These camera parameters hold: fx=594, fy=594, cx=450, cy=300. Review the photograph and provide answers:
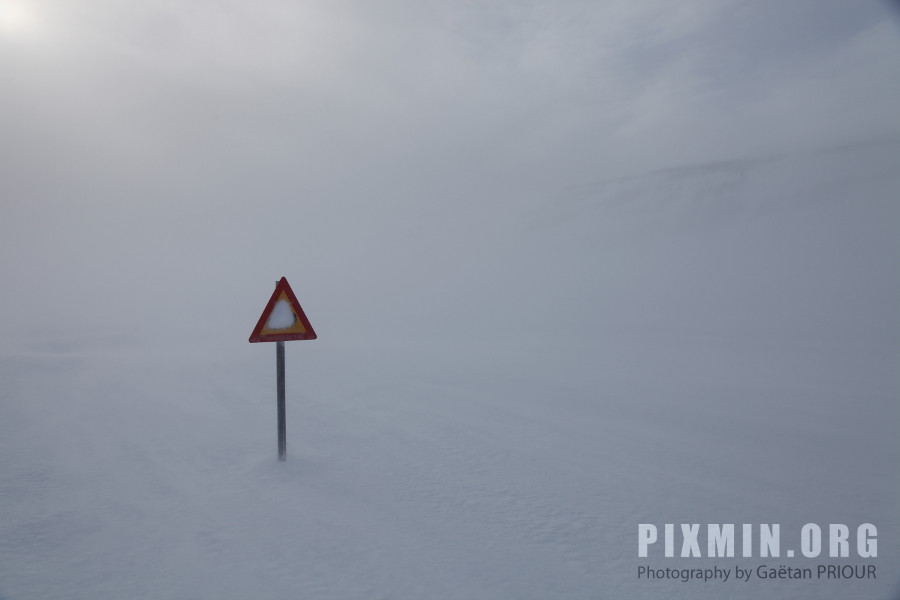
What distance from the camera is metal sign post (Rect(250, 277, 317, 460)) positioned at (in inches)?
207

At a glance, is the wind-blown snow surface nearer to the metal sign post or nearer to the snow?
the metal sign post

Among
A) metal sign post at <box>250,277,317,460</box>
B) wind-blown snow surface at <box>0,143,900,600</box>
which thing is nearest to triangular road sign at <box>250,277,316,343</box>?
metal sign post at <box>250,277,317,460</box>

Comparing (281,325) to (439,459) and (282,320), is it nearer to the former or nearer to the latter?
(282,320)

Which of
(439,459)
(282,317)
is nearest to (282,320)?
(282,317)

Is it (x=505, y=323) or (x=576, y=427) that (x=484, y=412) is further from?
(x=505, y=323)

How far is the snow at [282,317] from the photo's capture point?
5.31 meters

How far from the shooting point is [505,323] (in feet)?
66.2

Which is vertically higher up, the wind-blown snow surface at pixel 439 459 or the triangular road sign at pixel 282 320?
the triangular road sign at pixel 282 320

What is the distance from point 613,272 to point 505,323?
379 inches

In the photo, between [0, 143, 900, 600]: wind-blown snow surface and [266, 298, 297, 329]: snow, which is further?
[266, 298, 297, 329]: snow

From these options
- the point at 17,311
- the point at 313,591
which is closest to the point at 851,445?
the point at 313,591

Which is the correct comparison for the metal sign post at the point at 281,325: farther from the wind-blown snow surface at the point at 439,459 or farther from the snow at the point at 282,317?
the wind-blown snow surface at the point at 439,459

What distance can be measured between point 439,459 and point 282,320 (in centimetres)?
191

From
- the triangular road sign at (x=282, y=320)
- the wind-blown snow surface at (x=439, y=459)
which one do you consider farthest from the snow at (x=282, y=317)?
the wind-blown snow surface at (x=439, y=459)
